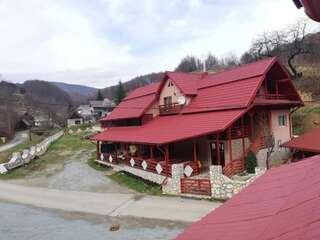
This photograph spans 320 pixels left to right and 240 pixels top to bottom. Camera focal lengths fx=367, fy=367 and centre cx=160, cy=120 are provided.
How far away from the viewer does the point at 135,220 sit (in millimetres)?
16859

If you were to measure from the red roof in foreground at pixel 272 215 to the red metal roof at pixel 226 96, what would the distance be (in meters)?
17.5

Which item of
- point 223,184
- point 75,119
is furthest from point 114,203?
point 75,119

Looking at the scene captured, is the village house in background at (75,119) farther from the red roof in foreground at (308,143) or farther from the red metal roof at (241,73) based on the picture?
the red roof in foreground at (308,143)

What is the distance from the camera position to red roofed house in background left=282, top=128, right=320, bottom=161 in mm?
22884

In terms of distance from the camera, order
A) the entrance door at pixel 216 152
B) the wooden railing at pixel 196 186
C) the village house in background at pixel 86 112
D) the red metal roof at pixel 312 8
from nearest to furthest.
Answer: the red metal roof at pixel 312 8 < the wooden railing at pixel 196 186 < the entrance door at pixel 216 152 < the village house in background at pixel 86 112

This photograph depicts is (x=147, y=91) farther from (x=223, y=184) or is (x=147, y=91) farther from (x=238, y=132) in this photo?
(x=223, y=184)

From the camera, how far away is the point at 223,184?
744 inches

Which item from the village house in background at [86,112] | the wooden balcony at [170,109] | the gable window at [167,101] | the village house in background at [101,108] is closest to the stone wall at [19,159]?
the wooden balcony at [170,109]

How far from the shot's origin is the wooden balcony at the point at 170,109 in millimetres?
29281

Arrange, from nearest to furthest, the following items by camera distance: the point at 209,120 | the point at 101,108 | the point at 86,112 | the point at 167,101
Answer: the point at 209,120, the point at 167,101, the point at 101,108, the point at 86,112

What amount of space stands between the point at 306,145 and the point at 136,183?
11332 millimetres

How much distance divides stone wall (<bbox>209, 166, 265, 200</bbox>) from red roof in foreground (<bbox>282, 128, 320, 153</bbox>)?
19.1 feet

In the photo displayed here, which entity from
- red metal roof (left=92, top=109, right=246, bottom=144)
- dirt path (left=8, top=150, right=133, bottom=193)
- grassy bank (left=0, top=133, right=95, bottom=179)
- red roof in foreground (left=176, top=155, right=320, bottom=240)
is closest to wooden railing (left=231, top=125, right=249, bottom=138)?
red metal roof (left=92, top=109, right=246, bottom=144)

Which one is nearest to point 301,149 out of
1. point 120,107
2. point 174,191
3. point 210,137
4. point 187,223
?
point 210,137
